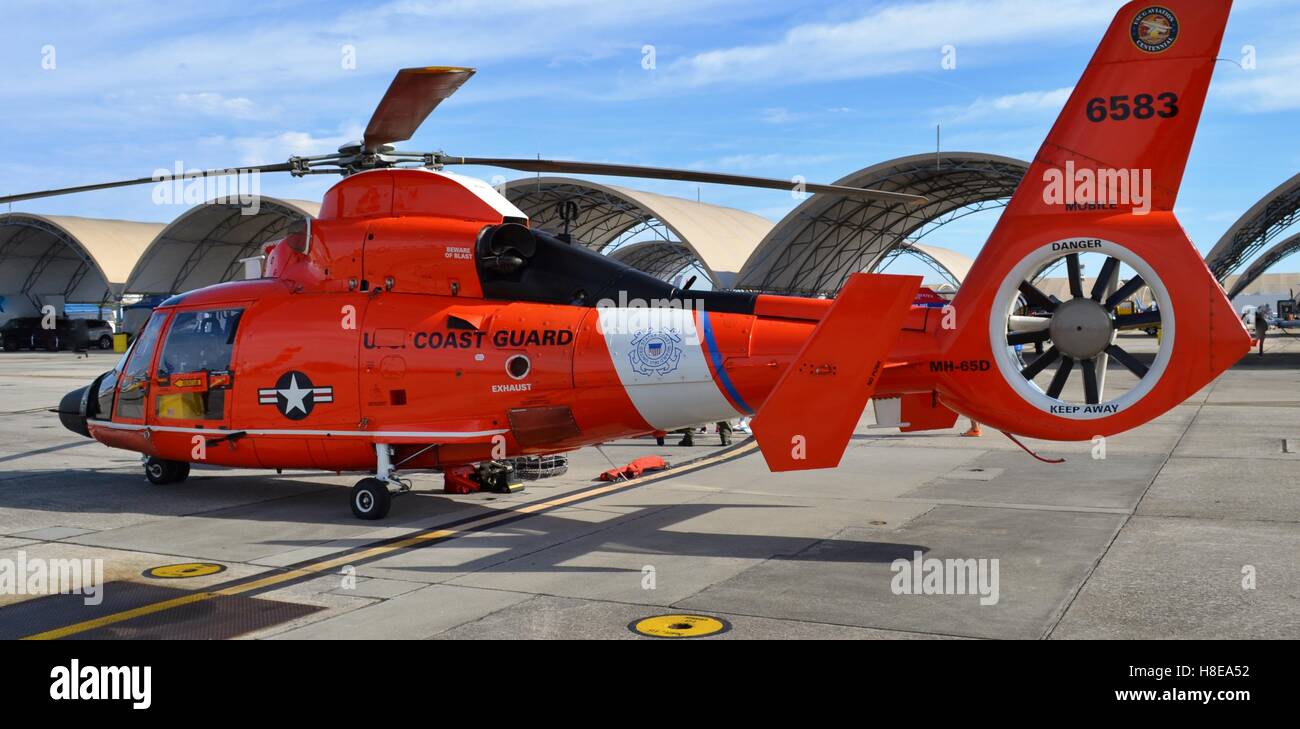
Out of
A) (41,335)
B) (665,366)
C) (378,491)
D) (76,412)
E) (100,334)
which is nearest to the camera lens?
(665,366)

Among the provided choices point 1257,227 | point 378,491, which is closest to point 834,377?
point 378,491

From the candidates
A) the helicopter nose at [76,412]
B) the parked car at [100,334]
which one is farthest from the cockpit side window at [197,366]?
the parked car at [100,334]

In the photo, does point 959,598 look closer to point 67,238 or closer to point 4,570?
point 4,570

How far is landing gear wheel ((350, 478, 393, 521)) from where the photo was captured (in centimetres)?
1160

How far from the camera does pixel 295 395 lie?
12.1 m

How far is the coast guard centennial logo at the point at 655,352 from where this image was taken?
422 inches

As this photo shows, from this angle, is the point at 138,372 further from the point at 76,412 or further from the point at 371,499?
the point at 371,499

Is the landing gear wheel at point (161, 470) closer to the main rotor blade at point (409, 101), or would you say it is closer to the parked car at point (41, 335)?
the main rotor blade at point (409, 101)

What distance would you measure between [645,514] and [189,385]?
6.07 meters

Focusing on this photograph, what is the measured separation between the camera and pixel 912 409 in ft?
35.0

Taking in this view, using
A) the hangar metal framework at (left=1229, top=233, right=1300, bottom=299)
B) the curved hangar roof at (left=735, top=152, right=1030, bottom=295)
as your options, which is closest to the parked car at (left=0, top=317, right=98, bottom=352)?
the curved hangar roof at (left=735, top=152, right=1030, bottom=295)

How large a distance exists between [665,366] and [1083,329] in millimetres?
4109
